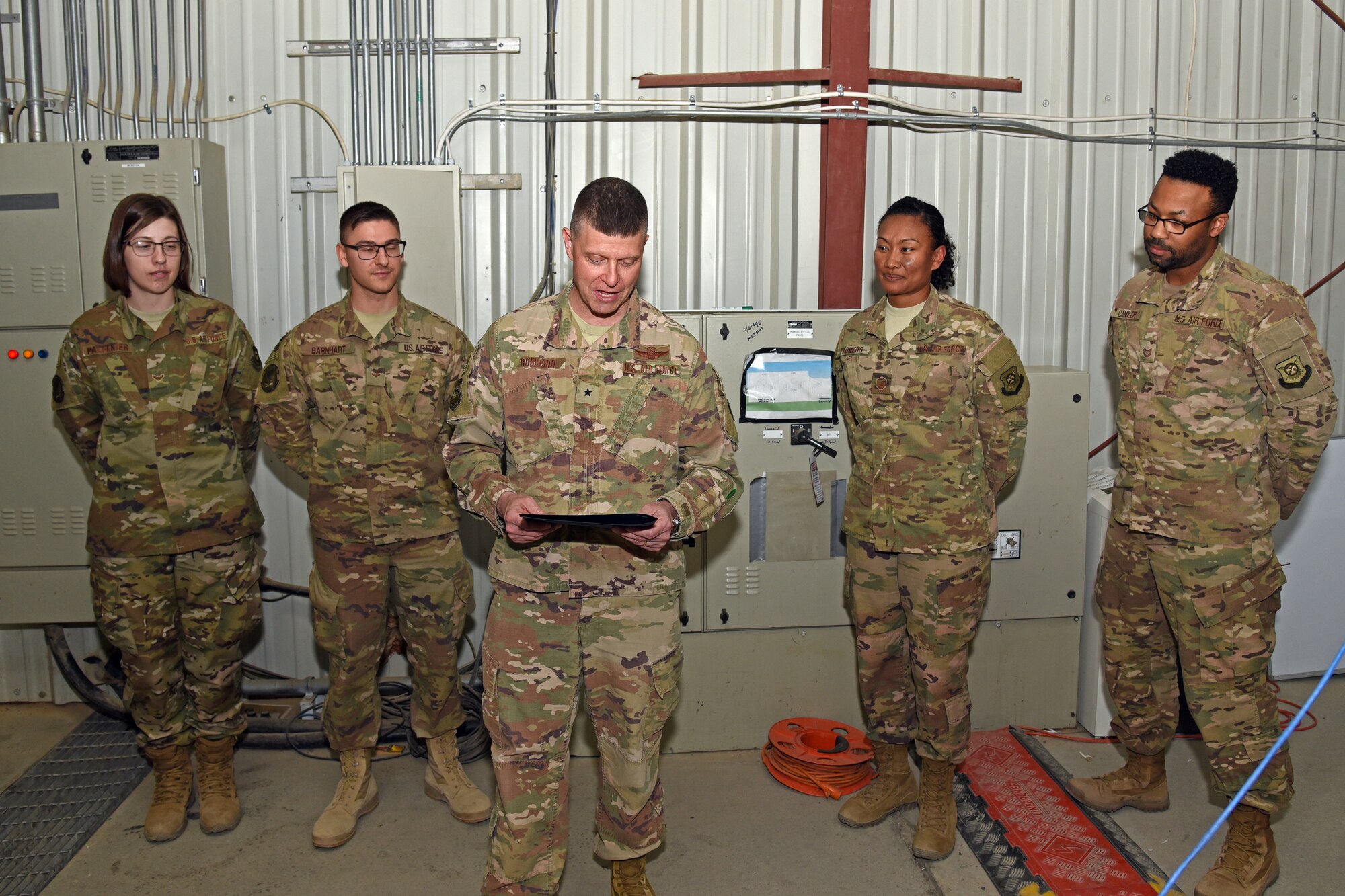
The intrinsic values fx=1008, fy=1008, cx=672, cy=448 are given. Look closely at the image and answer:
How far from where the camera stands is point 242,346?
10.8 ft

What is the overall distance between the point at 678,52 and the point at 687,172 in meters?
0.46

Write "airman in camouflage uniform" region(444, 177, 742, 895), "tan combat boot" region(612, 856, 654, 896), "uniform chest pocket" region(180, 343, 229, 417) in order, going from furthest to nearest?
"uniform chest pocket" region(180, 343, 229, 417)
"tan combat boot" region(612, 856, 654, 896)
"airman in camouflage uniform" region(444, 177, 742, 895)

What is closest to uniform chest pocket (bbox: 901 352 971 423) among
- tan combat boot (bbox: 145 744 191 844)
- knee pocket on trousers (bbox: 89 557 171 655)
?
knee pocket on trousers (bbox: 89 557 171 655)

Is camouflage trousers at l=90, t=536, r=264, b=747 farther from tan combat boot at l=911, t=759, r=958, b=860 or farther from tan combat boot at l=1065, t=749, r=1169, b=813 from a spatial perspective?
tan combat boot at l=1065, t=749, r=1169, b=813

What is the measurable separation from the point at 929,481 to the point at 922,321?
492 millimetres

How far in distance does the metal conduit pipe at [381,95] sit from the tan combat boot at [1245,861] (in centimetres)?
370

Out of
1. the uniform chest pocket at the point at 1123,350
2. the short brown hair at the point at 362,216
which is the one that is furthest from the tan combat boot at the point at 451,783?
the uniform chest pocket at the point at 1123,350

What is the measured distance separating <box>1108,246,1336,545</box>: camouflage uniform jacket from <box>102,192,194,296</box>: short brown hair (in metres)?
3.01

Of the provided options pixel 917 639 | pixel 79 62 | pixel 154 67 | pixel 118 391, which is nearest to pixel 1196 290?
pixel 917 639

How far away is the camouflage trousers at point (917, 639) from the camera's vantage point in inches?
121

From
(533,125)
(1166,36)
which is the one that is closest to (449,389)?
(533,125)

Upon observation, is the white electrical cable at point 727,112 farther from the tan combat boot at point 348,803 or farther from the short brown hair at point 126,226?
the tan combat boot at point 348,803

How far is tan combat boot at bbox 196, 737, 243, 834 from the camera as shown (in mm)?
3250

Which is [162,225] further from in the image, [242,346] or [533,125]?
[533,125]
